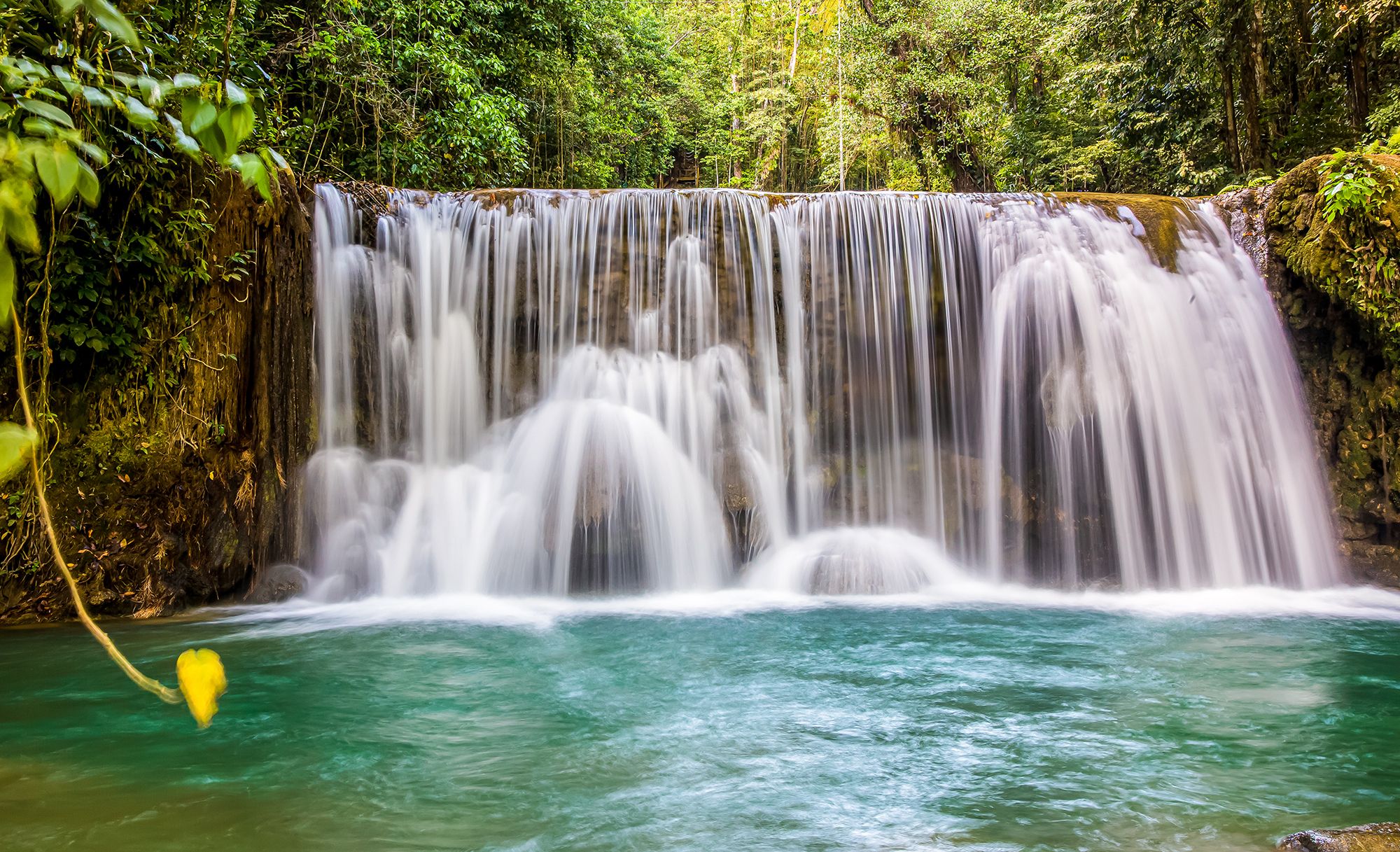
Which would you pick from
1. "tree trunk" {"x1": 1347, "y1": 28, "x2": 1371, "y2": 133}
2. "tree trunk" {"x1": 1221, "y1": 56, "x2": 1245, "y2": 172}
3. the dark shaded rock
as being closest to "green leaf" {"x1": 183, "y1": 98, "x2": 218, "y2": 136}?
the dark shaded rock

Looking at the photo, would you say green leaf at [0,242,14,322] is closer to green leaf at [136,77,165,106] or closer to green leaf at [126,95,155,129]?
green leaf at [126,95,155,129]

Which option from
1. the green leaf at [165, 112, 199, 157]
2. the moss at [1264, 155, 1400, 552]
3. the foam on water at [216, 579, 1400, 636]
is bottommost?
the foam on water at [216, 579, 1400, 636]

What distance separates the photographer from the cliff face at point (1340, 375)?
7904 mm

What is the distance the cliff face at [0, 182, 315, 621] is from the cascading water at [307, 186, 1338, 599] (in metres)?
0.31

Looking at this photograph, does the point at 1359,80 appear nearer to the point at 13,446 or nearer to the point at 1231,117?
the point at 1231,117

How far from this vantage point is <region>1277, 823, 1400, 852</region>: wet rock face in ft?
8.72

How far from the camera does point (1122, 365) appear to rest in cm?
848

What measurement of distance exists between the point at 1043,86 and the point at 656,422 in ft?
47.3

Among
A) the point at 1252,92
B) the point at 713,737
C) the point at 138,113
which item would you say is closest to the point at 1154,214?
the point at 1252,92

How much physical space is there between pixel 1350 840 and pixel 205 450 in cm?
756

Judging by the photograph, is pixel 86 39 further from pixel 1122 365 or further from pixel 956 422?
pixel 1122 365

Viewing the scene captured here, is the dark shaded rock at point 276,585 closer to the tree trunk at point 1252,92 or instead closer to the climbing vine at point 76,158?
the climbing vine at point 76,158

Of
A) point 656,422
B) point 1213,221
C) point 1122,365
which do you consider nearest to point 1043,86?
point 1213,221

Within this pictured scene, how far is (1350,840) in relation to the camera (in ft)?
8.86
